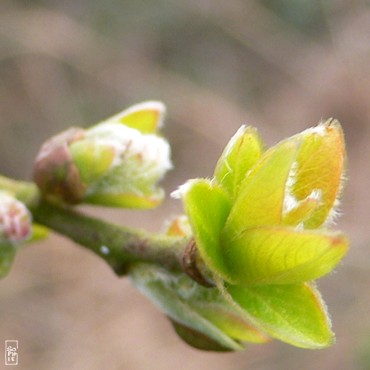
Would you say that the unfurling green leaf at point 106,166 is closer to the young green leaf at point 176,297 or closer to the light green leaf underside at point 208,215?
the young green leaf at point 176,297

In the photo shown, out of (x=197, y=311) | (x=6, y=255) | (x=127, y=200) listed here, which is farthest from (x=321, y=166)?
(x=6, y=255)

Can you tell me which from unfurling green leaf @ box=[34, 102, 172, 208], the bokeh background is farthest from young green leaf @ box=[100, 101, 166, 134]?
the bokeh background

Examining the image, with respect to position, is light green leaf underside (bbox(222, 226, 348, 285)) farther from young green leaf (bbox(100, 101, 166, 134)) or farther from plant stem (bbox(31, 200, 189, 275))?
young green leaf (bbox(100, 101, 166, 134))

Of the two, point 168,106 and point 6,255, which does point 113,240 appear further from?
point 168,106

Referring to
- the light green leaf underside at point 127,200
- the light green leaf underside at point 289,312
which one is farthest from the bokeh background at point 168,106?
the light green leaf underside at point 289,312

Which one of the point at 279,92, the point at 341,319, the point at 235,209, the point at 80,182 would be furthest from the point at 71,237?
the point at 279,92

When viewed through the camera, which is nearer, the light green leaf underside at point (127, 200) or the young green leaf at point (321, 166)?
the young green leaf at point (321, 166)
